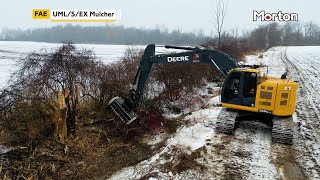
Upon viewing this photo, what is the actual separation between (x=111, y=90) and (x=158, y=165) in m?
5.98

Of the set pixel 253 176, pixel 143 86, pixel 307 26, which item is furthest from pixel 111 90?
pixel 307 26

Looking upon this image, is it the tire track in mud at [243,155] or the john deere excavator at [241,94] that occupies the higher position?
the john deere excavator at [241,94]

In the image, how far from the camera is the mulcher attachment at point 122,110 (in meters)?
11.4

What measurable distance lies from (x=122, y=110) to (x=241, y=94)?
171 inches

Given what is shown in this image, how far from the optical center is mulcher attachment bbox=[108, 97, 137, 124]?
37.5ft

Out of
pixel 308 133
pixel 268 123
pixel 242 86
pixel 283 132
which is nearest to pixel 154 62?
pixel 242 86

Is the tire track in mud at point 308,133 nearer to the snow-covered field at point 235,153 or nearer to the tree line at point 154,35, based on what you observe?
Answer: the snow-covered field at point 235,153

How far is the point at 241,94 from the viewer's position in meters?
10.2

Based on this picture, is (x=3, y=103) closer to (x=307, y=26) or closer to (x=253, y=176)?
(x=253, y=176)

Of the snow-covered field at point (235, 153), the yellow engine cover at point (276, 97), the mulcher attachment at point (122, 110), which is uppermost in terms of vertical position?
the yellow engine cover at point (276, 97)

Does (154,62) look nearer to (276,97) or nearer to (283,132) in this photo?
(276,97)

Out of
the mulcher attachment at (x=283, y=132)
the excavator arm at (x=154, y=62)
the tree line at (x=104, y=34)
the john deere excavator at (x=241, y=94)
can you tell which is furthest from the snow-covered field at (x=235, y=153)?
the tree line at (x=104, y=34)

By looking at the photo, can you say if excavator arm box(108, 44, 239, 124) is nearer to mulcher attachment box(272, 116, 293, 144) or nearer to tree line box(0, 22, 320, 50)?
mulcher attachment box(272, 116, 293, 144)

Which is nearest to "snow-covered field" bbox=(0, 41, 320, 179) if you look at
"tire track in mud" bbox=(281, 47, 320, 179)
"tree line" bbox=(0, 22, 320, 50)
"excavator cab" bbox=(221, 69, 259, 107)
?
"tire track in mud" bbox=(281, 47, 320, 179)
